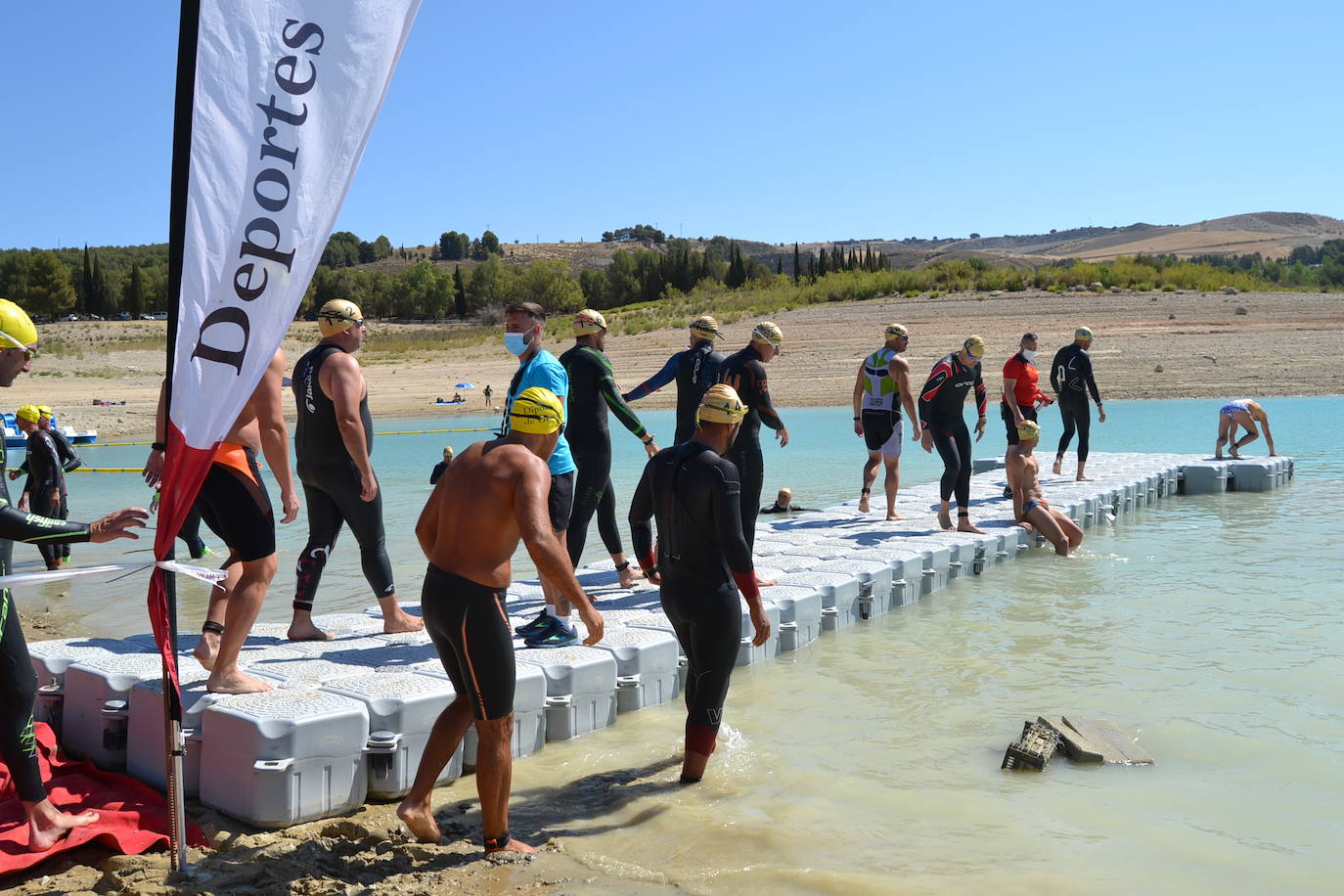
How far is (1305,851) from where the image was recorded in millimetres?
4426

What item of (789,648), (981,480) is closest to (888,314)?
(981,480)

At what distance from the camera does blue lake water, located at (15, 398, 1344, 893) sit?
4.39 m

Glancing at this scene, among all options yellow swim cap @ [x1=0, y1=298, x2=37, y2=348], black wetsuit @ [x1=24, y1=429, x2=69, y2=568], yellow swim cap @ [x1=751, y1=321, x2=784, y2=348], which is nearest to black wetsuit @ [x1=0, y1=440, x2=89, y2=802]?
yellow swim cap @ [x1=0, y1=298, x2=37, y2=348]

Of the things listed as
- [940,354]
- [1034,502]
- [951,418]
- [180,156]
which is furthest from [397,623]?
[940,354]

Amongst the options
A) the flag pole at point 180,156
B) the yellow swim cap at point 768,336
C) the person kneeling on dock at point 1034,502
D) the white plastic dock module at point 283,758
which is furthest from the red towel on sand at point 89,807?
the person kneeling on dock at point 1034,502

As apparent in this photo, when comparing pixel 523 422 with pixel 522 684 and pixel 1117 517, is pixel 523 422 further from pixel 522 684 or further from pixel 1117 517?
pixel 1117 517

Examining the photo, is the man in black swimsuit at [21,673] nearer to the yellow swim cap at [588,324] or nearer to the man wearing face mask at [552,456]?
the man wearing face mask at [552,456]

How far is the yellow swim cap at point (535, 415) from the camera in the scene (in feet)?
13.9

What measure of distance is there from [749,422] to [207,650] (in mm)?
3744

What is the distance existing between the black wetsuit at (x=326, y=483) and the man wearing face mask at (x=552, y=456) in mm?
814

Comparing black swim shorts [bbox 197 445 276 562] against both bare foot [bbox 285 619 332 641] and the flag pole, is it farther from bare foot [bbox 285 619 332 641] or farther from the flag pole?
bare foot [bbox 285 619 332 641]

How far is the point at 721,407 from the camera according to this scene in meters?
4.88

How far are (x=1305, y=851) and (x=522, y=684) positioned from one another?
11.0 ft

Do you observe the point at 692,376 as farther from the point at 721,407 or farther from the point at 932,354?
the point at 932,354
